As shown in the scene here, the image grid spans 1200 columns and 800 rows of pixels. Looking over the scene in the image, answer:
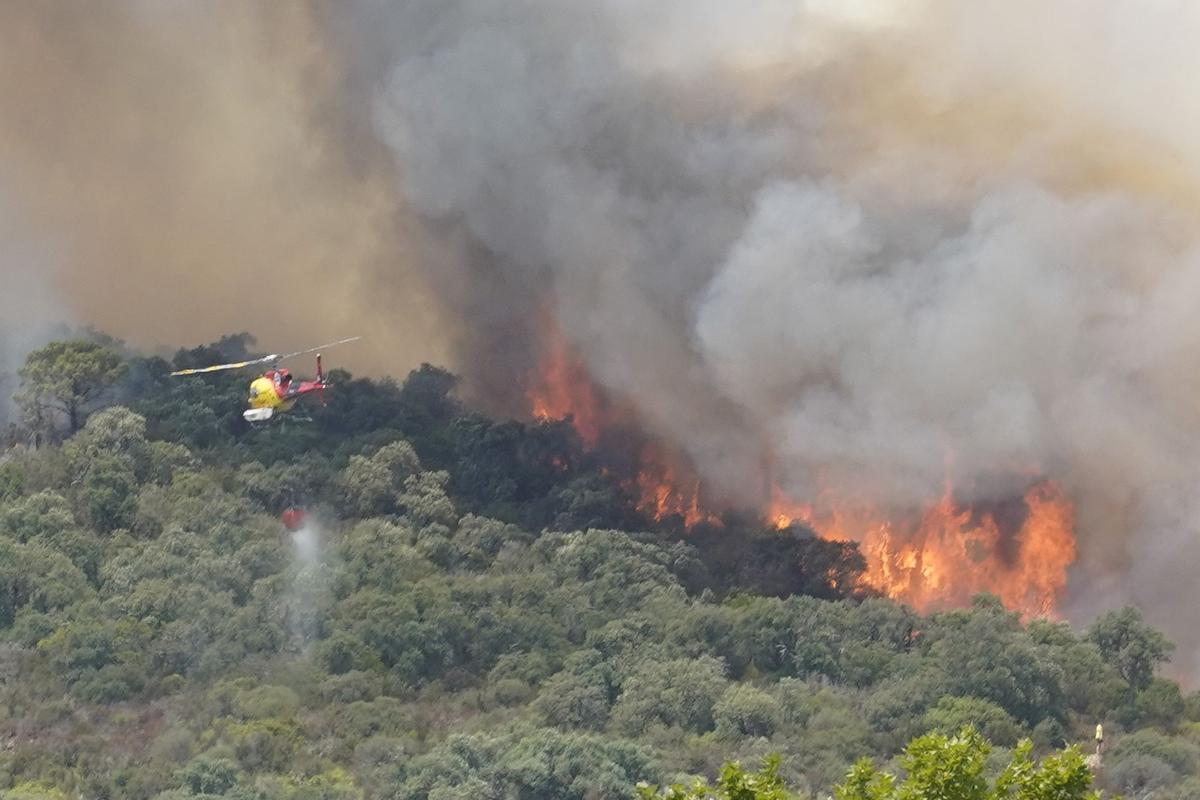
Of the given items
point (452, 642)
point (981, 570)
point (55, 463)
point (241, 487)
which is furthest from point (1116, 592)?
point (55, 463)

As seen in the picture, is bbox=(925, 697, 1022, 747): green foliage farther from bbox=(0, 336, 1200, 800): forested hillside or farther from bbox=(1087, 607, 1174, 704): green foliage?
bbox=(1087, 607, 1174, 704): green foliage

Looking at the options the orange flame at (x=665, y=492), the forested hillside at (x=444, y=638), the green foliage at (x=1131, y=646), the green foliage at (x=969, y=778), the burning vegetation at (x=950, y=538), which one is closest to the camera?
the green foliage at (x=969, y=778)

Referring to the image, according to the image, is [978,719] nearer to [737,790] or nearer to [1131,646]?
[1131,646]

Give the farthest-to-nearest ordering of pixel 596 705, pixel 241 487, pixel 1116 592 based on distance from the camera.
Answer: pixel 241 487, pixel 1116 592, pixel 596 705

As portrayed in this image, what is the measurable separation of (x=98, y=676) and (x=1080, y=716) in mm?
25661

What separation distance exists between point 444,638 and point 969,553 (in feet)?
48.7

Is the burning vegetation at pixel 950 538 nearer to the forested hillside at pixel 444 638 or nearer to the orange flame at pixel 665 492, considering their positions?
the orange flame at pixel 665 492

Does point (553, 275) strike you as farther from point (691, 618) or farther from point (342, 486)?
point (691, 618)

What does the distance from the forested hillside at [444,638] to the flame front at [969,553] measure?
140cm

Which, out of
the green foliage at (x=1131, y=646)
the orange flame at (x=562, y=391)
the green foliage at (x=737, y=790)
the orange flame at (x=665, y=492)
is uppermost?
the orange flame at (x=562, y=391)

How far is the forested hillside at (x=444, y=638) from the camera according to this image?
70375 mm

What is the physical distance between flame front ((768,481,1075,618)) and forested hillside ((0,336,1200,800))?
140 centimetres

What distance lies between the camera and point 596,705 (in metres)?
73.6

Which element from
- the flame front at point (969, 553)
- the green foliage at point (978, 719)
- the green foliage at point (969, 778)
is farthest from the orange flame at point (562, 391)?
the green foliage at point (969, 778)
